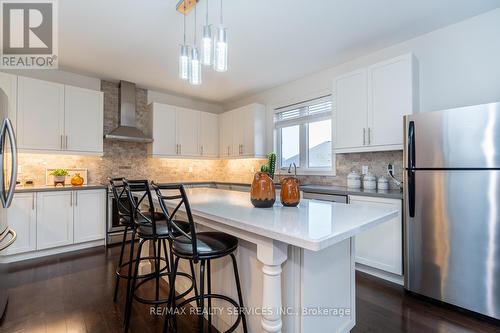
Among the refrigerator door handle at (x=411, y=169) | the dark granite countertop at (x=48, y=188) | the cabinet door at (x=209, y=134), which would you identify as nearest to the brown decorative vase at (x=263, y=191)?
the refrigerator door handle at (x=411, y=169)

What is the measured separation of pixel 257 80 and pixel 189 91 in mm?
1479

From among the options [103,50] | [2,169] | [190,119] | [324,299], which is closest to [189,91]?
[190,119]

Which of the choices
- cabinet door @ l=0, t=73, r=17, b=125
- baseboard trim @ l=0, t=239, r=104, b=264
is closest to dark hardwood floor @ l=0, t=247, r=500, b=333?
baseboard trim @ l=0, t=239, r=104, b=264

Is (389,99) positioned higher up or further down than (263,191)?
higher up

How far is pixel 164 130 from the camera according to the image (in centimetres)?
459

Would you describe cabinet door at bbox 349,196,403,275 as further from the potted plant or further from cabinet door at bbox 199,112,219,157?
the potted plant

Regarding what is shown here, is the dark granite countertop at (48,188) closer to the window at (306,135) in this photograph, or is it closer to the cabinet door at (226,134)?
the cabinet door at (226,134)

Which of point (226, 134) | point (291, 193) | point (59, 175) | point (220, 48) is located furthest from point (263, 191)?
point (226, 134)

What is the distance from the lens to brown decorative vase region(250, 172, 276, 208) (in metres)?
1.58

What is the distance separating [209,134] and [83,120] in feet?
7.42

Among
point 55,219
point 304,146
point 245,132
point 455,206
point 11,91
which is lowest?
point 55,219

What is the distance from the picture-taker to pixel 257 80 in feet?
13.8

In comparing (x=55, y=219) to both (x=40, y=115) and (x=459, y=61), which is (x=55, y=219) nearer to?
(x=40, y=115)

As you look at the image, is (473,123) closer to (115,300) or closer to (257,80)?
(257,80)
